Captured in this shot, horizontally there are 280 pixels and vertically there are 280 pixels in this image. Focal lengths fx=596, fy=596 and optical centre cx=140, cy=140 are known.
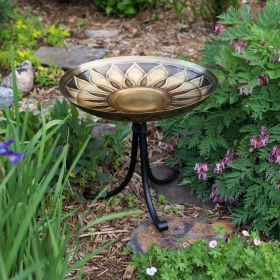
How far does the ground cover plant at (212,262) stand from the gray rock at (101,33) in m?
2.85

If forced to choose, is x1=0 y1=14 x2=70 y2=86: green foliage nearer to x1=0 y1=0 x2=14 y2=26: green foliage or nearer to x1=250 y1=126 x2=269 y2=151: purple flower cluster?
x1=0 y1=0 x2=14 y2=26: green foliage

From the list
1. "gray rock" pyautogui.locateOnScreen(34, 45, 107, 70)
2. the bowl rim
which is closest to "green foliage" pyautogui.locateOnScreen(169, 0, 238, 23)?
"gray rock" pyautogui.locateOnScreen(34, 45, 107, 70)

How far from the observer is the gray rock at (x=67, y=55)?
4.67 meters

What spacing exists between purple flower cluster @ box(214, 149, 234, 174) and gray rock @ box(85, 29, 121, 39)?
7.92 feet

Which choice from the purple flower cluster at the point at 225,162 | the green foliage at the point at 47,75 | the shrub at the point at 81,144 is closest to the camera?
the purple flower cluster at the point at 225,162

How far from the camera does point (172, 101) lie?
9.71ft

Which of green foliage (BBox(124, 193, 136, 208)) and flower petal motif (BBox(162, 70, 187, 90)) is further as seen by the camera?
green foliage (BBox(124, 193, 136, 208))

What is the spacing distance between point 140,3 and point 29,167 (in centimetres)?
371

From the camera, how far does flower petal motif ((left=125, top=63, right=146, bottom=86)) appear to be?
3.15m

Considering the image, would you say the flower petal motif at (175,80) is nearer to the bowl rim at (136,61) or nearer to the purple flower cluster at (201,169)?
the bowl rim at (136,61)

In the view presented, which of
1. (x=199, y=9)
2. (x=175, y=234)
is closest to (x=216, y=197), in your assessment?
(x=175, y=234)

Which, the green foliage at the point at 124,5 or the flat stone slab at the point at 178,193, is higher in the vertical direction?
the green foliage at the point at 124,5

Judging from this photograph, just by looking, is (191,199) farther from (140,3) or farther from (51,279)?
(140,3)

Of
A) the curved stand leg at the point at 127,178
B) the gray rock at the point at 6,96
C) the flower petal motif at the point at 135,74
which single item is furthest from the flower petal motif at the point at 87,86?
the gray rock at the point at 6,96
